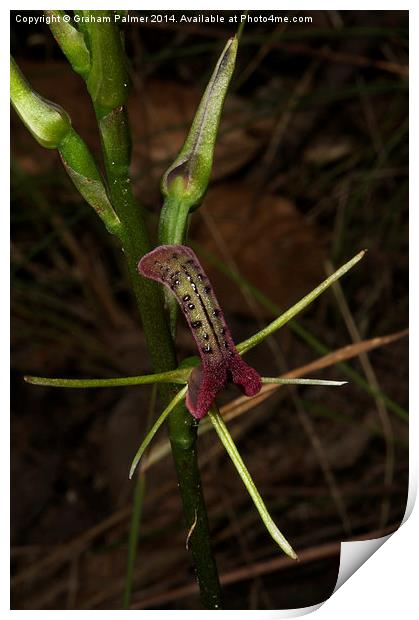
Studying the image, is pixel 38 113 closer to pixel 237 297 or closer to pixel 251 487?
pixel 251 487

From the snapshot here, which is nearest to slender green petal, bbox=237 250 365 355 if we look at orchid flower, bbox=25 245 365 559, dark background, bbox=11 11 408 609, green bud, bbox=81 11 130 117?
orchid flower, bbox=25 245 365 559

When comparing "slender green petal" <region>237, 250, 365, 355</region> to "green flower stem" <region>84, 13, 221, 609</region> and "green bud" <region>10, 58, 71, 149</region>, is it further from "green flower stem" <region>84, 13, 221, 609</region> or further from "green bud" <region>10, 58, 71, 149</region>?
"green bud" <region>10, 58, 71, 149</region>

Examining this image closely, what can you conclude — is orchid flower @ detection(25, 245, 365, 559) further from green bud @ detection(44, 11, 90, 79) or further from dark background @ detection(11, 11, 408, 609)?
dark background @ detection(11, 11, 408, 609)

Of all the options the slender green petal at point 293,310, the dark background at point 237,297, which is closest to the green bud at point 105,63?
the slender green petal at point 293,310

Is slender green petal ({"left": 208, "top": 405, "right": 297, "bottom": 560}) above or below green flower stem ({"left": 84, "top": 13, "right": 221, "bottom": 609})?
below

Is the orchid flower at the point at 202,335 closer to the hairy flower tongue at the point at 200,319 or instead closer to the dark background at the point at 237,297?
the hairy flower tongue at the point at 200,319

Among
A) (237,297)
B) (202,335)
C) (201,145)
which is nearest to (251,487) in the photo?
(202,335)

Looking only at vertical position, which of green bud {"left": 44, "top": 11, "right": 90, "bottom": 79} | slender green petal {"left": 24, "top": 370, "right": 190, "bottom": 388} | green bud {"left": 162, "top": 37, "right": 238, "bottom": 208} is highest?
green bud {"left": 44, "top": 11, "right": 90, "bottom": 79}

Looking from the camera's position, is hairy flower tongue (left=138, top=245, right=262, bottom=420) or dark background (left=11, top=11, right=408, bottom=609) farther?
dark background (left=11, top=11, right=408, bottom=609)
